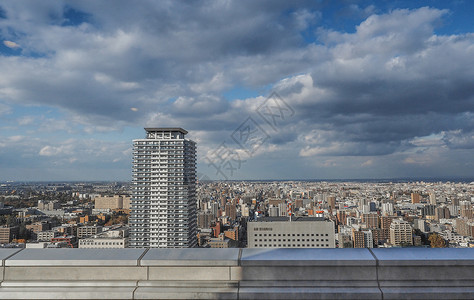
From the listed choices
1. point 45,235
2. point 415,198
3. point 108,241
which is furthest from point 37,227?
point 415,198

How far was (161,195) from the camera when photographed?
25.2 metres

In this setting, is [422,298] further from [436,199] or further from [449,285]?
[436,199]

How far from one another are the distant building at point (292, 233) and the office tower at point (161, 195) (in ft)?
18.1

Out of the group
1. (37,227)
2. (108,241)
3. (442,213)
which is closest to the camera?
(108,241)

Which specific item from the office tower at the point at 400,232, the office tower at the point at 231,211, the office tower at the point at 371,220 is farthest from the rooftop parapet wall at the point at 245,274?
the office tower at the point at 231,211

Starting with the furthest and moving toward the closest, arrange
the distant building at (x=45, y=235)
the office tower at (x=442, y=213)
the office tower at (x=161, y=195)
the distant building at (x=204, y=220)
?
the distant building at (x=204, y=220) < the office tower at (x=442, y=213) < the distant building at (x=45, y=235) < the office tower at (x=161, y=195)

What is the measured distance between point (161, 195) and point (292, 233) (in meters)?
11.0

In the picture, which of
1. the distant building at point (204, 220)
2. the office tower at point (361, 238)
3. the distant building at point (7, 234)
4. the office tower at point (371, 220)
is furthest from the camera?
the distant building at point (204, 220)

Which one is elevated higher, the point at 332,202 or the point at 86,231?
the point at 332,202

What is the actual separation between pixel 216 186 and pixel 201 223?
12662 millimetres

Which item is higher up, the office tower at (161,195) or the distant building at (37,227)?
the office tower at (161,195)

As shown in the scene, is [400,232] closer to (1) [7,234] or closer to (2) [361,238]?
(2) [361,238]

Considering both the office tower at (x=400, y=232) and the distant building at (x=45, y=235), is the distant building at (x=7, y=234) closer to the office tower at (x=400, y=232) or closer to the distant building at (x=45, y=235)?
the distant building at (x=45, y=235)

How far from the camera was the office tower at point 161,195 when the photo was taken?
81.4 ft
